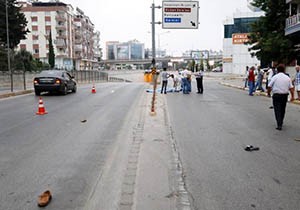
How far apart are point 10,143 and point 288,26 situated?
29.6 metres

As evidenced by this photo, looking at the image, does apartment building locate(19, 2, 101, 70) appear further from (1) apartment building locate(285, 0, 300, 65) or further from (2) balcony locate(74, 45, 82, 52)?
(1) apartment building locate(285, 0, 300, 65)

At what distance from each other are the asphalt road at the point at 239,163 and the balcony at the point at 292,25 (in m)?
21.3

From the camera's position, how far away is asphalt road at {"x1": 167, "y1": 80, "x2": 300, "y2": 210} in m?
4.28

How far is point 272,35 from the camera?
3231 centimetres

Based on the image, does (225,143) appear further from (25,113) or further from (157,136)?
(25,113)

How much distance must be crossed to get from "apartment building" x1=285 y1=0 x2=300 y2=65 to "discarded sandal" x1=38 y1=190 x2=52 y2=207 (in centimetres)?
2880

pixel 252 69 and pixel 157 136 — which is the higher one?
pixel 252 69

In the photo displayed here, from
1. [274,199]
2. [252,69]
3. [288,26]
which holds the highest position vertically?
[288,26]

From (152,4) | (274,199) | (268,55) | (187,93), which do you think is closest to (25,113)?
(274,199)

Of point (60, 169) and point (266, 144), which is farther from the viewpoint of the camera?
point (266, 144)

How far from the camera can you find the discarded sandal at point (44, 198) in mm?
4098

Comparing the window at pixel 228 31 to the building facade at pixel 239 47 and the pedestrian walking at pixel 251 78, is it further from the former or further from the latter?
the pedestrian walking at pixel 251 78

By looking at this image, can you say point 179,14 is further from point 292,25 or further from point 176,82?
point 292,25

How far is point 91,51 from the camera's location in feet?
407
